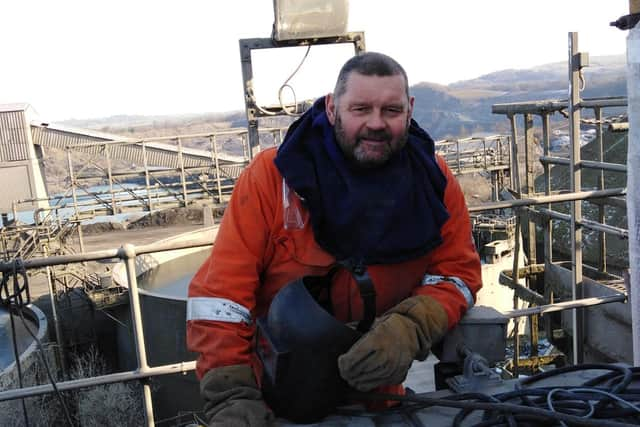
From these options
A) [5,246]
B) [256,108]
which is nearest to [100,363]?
[5,246]

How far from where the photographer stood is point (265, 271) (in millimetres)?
2244

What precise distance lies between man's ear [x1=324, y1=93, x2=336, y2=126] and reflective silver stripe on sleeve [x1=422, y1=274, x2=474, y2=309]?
27.5 inches

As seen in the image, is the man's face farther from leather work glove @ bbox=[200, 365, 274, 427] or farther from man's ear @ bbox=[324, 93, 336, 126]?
leather work glove @ bbox=[200, 365, 274, 427]

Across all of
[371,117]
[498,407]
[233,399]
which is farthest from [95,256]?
[498,407]

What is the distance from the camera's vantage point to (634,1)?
2568 mm

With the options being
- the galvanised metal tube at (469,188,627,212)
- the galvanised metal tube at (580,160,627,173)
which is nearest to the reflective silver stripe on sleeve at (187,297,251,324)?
the galvanised metal tube at (469,188,627,212)

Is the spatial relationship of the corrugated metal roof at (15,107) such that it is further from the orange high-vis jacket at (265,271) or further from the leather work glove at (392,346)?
the leather work glove at (392,346)

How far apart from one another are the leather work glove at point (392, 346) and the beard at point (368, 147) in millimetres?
514

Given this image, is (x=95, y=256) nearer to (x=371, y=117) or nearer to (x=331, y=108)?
(x=331, y=108)

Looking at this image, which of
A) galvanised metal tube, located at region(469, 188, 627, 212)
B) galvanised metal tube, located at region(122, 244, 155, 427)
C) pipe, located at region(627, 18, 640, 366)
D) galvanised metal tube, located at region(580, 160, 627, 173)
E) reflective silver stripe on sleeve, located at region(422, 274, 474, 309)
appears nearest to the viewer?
reflective silver stripe on sleeve, located at region(422, 274, 474, 309)

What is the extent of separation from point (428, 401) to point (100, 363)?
16436 mm

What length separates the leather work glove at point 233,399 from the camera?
1.83 metres

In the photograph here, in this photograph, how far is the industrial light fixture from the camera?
409 cm

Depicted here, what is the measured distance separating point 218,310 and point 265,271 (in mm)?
270
